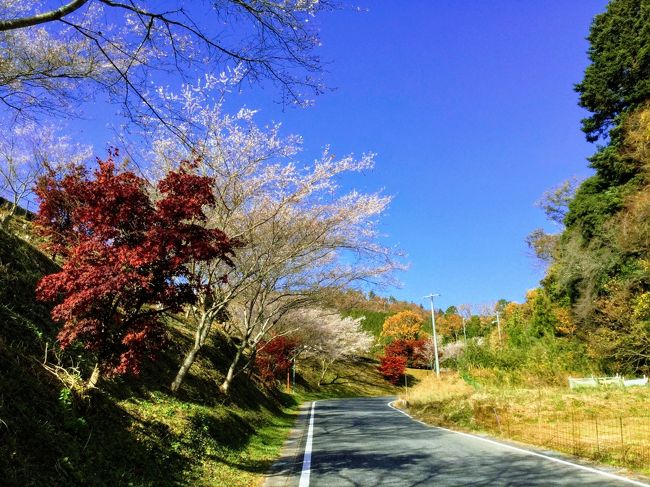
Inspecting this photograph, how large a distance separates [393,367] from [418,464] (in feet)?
156

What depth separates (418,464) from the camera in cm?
827

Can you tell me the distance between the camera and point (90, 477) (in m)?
4.64

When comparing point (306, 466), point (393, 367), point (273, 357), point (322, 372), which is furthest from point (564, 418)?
point (393, 367)

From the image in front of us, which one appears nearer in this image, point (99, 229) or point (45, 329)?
point (99, 229)

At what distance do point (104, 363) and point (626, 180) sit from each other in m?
26.0

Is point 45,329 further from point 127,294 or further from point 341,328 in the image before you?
point 341,328

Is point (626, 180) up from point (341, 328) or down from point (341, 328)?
up

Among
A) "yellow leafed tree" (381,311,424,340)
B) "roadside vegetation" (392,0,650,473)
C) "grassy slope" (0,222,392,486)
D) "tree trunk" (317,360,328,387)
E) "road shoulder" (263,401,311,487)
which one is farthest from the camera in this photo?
"yellow leafed tree" (381,311,424,340)

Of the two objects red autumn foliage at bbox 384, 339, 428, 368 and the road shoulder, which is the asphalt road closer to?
the road shoulder

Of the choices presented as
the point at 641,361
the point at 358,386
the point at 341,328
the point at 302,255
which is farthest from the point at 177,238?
the point at 358,386

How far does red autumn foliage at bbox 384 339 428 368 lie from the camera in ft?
190

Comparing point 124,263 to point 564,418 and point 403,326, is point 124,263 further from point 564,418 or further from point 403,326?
point 403,326

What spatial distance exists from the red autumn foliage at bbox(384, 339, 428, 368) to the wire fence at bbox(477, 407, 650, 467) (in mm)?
43337

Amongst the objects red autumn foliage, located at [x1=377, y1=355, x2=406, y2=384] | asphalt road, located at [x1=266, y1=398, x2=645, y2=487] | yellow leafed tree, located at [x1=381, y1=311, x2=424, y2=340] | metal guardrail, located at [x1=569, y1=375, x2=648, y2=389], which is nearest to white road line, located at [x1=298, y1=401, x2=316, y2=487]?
asphalt road, located at [x1=266, y1=398, x2=645, y2=487]
